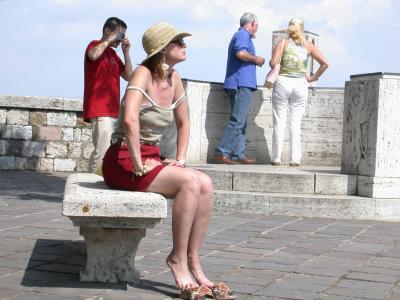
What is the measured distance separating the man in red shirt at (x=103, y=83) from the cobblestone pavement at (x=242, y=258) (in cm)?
92

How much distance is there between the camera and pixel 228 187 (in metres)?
10.3

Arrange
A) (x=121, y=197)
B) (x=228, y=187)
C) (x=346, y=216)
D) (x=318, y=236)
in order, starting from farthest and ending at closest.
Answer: (x=228, y=187)
(x=346, y=216)
(x=318, y=236)
(x=121, y=197)

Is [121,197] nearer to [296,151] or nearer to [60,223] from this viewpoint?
[60,223]

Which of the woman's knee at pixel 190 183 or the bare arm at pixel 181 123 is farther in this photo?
the bare arm at pixel 181 123

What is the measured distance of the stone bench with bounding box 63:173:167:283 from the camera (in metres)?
5.11

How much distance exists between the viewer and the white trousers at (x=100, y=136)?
812cm

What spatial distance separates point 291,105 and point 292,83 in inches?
11.6

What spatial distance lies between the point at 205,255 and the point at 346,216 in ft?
10.6

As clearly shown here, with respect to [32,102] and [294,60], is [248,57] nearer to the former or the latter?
[294,60]

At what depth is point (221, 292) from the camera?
16.9 feet

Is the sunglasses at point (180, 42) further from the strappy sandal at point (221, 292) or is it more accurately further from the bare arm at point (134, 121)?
the strappy sandal at point (221, 292)

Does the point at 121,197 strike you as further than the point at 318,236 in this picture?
No

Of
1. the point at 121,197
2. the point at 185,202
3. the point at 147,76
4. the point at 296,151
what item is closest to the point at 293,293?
the point at 185,202

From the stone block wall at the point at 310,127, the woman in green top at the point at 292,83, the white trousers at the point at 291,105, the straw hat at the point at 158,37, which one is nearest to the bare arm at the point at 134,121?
the straw hat at the point at 158,37
